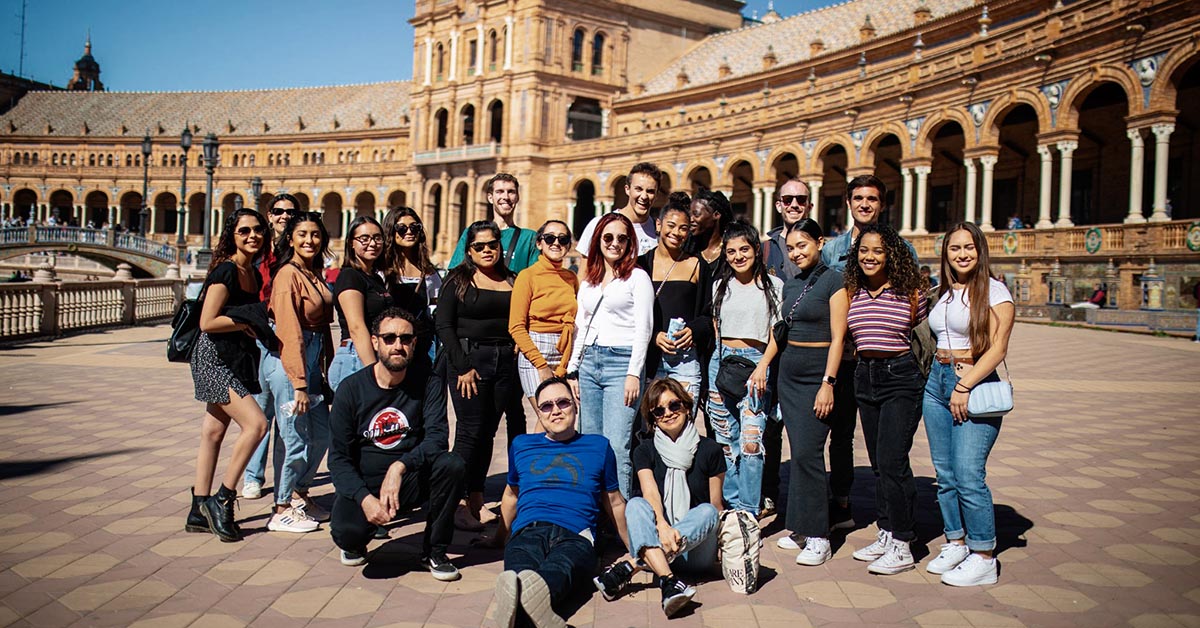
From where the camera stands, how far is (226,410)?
5.20m

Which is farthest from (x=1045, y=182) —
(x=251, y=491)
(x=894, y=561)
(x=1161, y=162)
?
(x=251, y=491)

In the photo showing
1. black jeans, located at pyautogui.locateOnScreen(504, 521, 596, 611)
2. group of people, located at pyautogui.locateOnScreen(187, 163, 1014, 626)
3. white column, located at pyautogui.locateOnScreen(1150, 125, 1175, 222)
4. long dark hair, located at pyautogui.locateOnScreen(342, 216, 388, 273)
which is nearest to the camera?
black jeans, located at pyautogui.locateOnScreen(504, 521, 596, 611)

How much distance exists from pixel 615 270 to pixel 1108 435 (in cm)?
621

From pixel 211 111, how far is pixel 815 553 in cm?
8747

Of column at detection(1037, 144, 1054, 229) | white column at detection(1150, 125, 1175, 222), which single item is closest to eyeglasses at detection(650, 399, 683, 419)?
white column at detection(1150, 125, 1175, 222)

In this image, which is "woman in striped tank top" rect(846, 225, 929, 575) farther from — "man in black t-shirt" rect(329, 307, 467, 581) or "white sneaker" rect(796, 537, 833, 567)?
"man in black t-shirt" rect(329, 307, 467, 581)

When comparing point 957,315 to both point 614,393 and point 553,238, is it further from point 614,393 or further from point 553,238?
point 553,238

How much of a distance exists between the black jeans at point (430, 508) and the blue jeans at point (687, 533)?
95 cm

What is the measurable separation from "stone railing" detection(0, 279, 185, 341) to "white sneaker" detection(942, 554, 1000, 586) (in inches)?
637

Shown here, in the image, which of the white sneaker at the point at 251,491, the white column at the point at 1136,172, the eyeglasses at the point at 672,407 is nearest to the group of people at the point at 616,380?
the eyeglasses at the point at 672,407

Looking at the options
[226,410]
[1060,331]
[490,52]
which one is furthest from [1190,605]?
[490,52]

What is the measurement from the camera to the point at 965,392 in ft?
14.9

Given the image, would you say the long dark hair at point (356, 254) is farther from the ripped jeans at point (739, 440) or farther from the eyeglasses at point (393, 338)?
the ripped jeans at point (739, 440)

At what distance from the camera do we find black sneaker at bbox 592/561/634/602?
4254 millimetres
